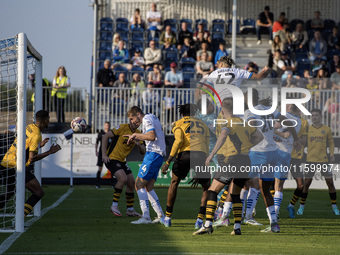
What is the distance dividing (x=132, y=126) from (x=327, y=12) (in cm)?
1940

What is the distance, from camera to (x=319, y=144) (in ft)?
46.3

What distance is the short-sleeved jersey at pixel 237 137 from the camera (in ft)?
30.6

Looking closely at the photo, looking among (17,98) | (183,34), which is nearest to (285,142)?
(17,98)

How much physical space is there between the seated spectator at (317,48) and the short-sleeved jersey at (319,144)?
448 inches

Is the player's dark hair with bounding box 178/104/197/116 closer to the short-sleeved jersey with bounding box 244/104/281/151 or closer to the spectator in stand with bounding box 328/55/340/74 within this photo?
the short-sleeved jersey with bounding box 244/104/281/151

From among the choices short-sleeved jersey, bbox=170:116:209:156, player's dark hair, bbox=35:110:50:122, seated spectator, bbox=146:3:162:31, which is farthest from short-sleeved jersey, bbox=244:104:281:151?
seated spectator, bbox=146:3:162:31

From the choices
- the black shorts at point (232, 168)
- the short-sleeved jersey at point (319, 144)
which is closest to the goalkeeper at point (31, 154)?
the black shorts at point (232, 168)

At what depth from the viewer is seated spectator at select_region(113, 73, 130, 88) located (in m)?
22.5

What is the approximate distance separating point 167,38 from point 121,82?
11.8 feet

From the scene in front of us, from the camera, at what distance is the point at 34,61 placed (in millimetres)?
11820

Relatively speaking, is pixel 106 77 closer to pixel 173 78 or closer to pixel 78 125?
pixel 173 78

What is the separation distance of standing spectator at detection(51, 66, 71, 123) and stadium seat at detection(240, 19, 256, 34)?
29.1 feet

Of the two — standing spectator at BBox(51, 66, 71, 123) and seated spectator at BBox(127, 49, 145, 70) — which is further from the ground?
seated spectator at BBox(127, 49, 145, 70)

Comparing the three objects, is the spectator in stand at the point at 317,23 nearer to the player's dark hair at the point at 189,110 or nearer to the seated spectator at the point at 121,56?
A: the seated spectator at the point at 121,56
